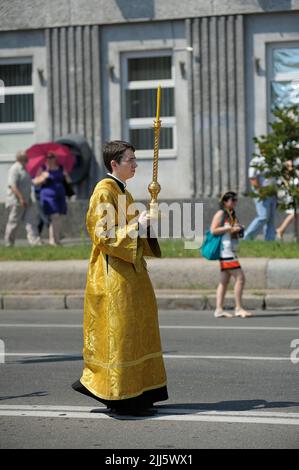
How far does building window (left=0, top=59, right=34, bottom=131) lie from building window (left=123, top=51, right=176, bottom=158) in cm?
190

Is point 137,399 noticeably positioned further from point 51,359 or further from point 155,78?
point 155,78

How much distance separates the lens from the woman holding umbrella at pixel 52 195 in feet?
65.9

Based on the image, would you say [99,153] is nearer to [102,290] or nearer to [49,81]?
[49,81]

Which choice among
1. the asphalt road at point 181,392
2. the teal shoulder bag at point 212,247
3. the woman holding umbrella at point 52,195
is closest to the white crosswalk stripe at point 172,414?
the asphalt road at point 181,392

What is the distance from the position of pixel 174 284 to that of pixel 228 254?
1656 mm

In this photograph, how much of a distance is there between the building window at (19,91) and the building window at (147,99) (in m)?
1.90

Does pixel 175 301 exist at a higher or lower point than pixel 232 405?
lower

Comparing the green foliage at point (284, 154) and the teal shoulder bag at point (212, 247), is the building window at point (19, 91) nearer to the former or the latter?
the green foliage at point (284, 154)

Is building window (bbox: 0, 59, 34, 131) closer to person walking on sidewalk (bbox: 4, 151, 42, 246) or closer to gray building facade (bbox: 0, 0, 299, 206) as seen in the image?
gray building facade (bbox: 0, 0, 299, 206)

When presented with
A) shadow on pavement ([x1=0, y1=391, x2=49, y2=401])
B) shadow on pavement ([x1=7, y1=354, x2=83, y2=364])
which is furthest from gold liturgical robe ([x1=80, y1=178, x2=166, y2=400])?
shadow on pavement ([x1=7, y1=354, x2=83, y2=364])

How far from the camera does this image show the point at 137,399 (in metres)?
7.78

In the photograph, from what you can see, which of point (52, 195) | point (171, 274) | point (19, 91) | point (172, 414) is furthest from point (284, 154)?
point (172, 414)

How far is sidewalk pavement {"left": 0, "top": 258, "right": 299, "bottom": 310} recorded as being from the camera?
14797mm
